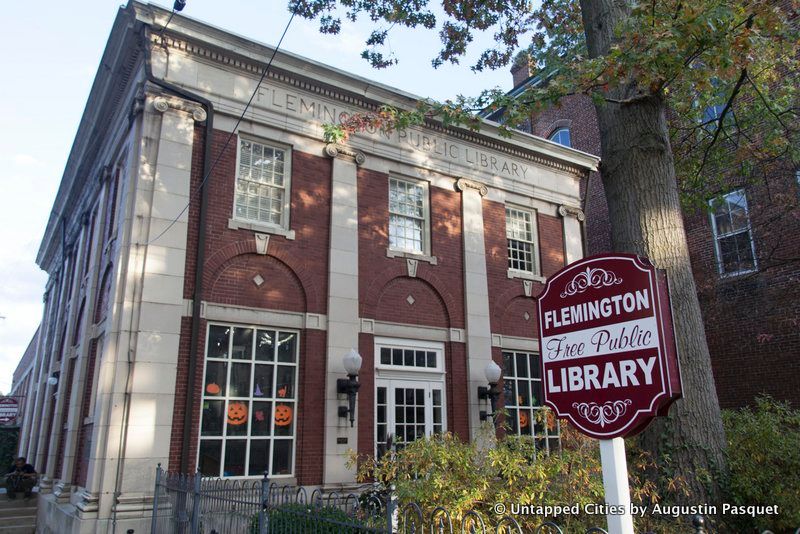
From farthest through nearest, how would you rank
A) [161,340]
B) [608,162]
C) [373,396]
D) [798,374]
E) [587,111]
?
1. [587,111]
2. [798,374]
3. [373,396]
4. [161,340]
5. [608,162]

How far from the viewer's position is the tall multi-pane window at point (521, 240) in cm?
1705

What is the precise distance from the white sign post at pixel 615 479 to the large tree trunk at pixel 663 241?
4.40 metres

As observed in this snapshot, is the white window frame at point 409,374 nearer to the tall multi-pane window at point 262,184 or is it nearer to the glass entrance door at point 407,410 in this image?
the glass entrance door at point 407,410

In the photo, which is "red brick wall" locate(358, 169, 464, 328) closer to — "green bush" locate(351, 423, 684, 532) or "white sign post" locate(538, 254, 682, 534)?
"green bush" locate(351, 423, 684, 532)

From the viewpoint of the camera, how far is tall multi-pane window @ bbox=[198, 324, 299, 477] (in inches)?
446

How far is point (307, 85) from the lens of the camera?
13.8m

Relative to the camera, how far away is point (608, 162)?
8805 millimetres

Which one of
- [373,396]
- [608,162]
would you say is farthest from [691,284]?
[373,396]

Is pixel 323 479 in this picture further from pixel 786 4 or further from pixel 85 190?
pixel 786 4

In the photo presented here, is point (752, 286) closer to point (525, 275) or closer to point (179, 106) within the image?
point (525, 275)

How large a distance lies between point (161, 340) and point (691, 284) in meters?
8.72

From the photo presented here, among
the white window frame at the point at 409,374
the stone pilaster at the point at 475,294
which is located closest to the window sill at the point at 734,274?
the stone pilaster at the point at 475,294

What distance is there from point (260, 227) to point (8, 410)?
101 ft

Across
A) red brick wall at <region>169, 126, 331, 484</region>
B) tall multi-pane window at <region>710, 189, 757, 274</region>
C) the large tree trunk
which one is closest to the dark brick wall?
tall multi-pane window at <region>710, 189, 757, 274</region>
